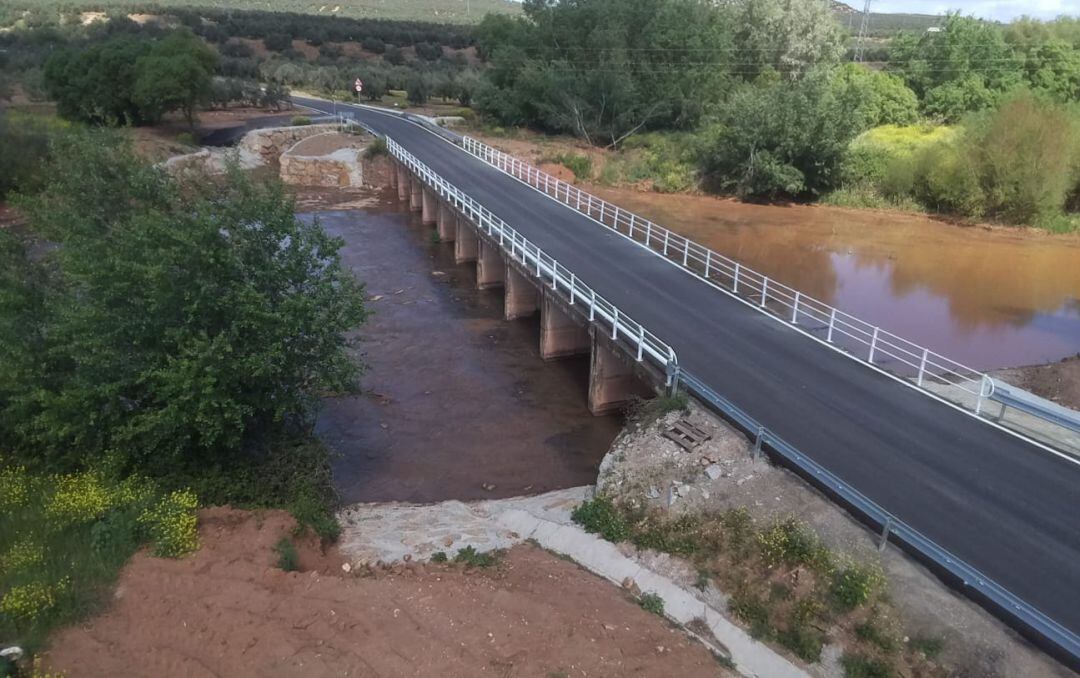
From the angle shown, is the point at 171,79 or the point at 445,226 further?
the point at 171,79

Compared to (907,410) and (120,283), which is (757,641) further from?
(120,283)

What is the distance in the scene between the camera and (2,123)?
1713 inches

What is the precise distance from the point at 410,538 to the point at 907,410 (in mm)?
10643

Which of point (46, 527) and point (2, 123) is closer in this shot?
point (46, 527)

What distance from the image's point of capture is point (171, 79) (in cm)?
5641

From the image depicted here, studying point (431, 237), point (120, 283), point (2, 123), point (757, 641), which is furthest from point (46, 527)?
point (2, 123)

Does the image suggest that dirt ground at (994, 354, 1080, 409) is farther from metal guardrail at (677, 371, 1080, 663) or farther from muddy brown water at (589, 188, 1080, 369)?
metal guardrail at (677, 371, 1080, 663)

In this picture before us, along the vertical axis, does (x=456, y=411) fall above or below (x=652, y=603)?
below

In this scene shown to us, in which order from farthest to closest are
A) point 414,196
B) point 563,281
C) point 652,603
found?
point 414,196 < point 563,281 < point 652,603

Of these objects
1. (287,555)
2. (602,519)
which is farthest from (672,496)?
(287,555)

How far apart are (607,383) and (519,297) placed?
867 centimetres

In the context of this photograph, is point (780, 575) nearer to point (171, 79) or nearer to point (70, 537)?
point (70, 537)

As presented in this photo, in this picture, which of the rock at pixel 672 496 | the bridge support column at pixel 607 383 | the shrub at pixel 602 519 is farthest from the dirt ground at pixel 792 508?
the bridge support column at pixel 607 383

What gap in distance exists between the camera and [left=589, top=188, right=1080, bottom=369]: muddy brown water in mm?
27219
